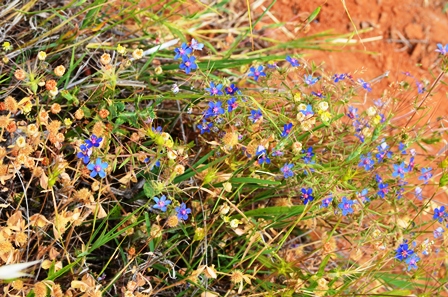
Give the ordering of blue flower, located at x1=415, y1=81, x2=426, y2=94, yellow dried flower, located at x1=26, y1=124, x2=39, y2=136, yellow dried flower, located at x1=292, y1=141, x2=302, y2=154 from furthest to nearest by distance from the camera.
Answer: blue flower, located at x1=415, y1=81, x2=426, y2=94, yellow dried flower, located at x1=292, y1=141, x2=302, y2=154, yellow dried flower, located at x1=26, y1=124, x2=39, y2=136

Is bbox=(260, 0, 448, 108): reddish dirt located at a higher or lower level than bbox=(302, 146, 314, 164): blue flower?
lower

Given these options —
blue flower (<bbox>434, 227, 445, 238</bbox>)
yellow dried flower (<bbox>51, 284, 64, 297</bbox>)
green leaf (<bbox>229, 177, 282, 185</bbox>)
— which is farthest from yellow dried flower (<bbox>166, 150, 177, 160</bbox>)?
blue flower (<bbox>434, 227, 445, 238</bbox>)

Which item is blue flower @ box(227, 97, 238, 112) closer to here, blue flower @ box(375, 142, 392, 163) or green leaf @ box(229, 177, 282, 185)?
green leaf @ box(229, 177, 282, 185)

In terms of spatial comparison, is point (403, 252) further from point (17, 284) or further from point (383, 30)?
point (383, 30)

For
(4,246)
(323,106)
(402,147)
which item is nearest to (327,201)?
(323,106)

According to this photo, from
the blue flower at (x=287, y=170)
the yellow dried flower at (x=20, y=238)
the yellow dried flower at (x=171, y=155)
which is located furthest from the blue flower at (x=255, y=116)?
the yellow dried flower at (x=20, y=238)

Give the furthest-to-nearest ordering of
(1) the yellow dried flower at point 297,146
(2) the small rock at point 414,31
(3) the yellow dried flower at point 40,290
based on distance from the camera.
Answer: (2) the small rock at point 414,31
(1) the yellow dried flower at point 297,146
(3) the yellow dried flower at point 40,290

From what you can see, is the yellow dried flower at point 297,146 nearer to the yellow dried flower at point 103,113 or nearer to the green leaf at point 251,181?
the green leaf at point 251,181

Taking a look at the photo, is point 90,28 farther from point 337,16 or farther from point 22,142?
point 337,16

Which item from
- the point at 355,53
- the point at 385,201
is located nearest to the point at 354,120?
the point at 385,201
